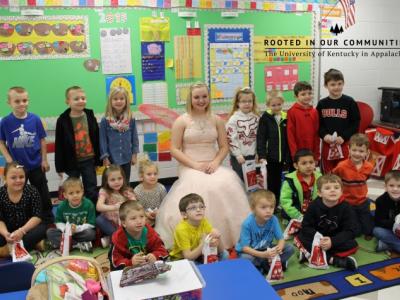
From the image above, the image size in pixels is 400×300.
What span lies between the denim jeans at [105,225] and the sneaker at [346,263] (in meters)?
1.68

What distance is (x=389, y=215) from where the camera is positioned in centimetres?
323

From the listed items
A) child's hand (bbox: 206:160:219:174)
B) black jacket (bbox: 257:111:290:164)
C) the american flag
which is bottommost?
child's hand (bbox: 206:160:219:174)

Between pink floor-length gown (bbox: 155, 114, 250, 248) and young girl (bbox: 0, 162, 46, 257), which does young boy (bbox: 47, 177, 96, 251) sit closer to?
young girl (bbox: 0, 162, 46, 257)

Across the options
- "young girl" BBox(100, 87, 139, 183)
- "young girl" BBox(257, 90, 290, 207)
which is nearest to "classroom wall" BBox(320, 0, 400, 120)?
"young girl" BBox(257, 90, 290, 207)

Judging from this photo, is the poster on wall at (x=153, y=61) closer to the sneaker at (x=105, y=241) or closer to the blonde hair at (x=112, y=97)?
the blonde hair at (x=112, y=97)

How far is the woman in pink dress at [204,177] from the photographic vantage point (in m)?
3.24

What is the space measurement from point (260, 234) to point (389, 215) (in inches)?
44.5

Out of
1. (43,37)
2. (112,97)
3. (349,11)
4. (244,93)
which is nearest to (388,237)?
(244,93)

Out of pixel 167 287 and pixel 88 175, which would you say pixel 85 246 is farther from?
pixel 167 287

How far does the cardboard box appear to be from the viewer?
4.13ft

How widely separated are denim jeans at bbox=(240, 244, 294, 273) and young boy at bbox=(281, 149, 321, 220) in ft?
1.79

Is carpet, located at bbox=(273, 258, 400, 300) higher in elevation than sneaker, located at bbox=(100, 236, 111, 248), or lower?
lower

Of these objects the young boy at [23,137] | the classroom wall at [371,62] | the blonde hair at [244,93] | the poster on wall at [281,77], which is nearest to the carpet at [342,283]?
the blonde hair at [244,93]

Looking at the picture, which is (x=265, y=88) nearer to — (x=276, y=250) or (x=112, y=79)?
(x=112, y=79)
